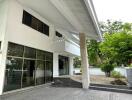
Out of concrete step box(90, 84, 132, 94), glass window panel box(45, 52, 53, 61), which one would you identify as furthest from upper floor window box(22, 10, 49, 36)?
concrete step box(90, 84, 132, 94)

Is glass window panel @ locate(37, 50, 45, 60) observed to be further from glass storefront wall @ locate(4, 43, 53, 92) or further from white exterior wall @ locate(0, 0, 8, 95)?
white exterior wall @ locate(0, 0, 8, 95)

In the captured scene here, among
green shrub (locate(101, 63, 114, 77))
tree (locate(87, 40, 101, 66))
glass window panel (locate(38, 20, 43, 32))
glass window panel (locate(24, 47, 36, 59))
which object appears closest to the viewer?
glass window panel (locate(24, 47, 36, 59))

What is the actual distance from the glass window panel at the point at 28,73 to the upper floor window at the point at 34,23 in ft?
8.26

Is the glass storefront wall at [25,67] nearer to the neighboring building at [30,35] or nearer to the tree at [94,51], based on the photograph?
the neighboring building at [30,35]

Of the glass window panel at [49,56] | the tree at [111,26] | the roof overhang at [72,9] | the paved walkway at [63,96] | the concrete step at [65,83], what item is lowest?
the paved walkway at [63,96]

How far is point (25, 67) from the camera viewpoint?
8.21 metres

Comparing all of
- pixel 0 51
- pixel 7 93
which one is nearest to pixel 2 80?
pixel 7 93

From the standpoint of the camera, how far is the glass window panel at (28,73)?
8.11m

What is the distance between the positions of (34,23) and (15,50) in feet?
9.20

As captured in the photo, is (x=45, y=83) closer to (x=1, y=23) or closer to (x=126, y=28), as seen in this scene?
(x=1, y=23)

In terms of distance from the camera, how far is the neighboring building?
654 centimetres

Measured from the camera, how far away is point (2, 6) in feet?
23.9

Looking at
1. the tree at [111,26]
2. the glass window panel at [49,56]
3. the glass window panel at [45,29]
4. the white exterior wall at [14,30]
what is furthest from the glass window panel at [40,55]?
the tree at [111,26]

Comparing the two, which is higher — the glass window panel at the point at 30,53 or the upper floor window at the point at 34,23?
the upper floor window at the point at 34,23
